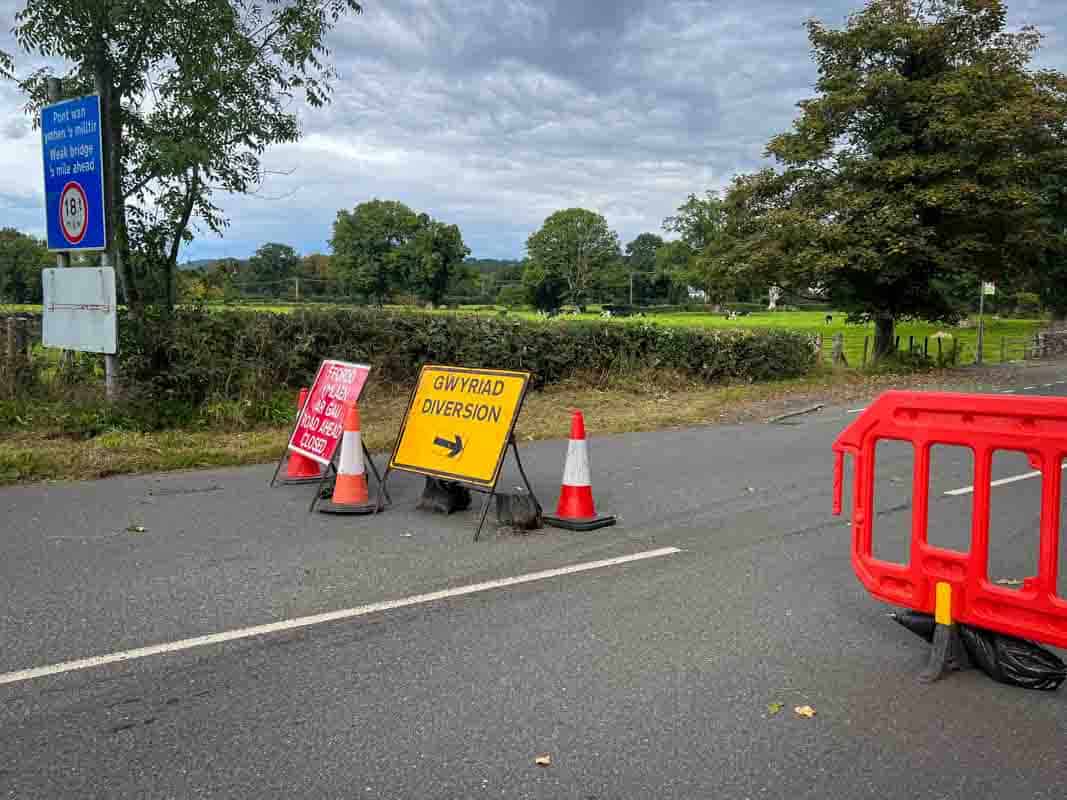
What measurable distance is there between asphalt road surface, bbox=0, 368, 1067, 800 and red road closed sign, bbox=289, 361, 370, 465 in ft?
3.00

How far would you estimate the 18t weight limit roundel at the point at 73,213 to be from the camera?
10758 mm

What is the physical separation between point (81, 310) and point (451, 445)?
6.38 m

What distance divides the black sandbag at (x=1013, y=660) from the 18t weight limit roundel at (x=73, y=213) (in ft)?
34.2

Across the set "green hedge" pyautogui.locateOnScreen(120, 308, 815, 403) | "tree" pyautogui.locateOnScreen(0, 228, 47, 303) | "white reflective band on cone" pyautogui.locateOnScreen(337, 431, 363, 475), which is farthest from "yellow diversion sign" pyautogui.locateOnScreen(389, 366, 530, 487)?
"tree" pyautogui.locateOnScreen(0, 228, 47, 303)

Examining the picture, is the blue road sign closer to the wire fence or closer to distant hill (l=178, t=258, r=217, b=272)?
distant hill (l=178, t=258, r=217, b=272)

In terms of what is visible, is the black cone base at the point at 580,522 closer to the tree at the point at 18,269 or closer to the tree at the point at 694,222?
the tree at the point at 18,269

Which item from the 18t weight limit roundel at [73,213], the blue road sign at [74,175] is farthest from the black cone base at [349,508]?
the 18t weight limit roundel at [73,213]

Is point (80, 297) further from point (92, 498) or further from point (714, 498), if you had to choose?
point (714, 498)

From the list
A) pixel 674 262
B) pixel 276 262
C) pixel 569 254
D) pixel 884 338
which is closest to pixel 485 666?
pixel 884 338

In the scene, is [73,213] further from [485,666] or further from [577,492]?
[485,666]

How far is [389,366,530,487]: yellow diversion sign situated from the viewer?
6789 mm

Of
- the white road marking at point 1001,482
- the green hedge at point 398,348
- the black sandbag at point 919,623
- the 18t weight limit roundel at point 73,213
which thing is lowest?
the white road marking at point 1001,482

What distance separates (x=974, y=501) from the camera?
13.6ft

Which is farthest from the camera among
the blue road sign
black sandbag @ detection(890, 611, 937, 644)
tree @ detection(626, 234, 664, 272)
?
tree @ detection(626, 234, 664, 272)
